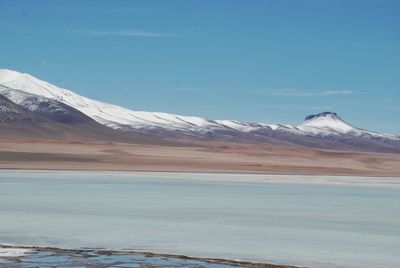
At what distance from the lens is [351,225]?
22656 millimetres

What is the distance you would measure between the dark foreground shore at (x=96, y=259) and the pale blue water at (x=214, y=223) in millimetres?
749

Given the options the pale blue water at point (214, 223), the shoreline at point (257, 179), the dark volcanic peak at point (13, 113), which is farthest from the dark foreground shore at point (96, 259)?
the dark volcanic peak at point (13, 113)

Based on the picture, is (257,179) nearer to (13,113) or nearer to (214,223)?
(214,223)

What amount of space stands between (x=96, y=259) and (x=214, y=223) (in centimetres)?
736

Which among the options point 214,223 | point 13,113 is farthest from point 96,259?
point 13,113

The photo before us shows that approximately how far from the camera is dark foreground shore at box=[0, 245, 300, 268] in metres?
15.1

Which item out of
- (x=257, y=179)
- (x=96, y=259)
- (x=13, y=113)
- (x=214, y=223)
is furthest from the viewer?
(x=13, y=113)

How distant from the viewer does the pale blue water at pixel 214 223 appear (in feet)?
57.3

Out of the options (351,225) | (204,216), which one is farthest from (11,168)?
(351,225)

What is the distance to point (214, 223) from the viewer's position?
74.0ft

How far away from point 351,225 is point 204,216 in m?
4.79

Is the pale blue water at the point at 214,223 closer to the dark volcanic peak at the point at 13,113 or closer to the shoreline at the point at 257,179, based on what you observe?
the shoreline at the point at 257,179

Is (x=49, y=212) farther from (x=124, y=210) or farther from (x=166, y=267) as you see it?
(x=166, y=267)

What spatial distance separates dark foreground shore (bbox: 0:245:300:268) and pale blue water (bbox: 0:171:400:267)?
0.75 m
